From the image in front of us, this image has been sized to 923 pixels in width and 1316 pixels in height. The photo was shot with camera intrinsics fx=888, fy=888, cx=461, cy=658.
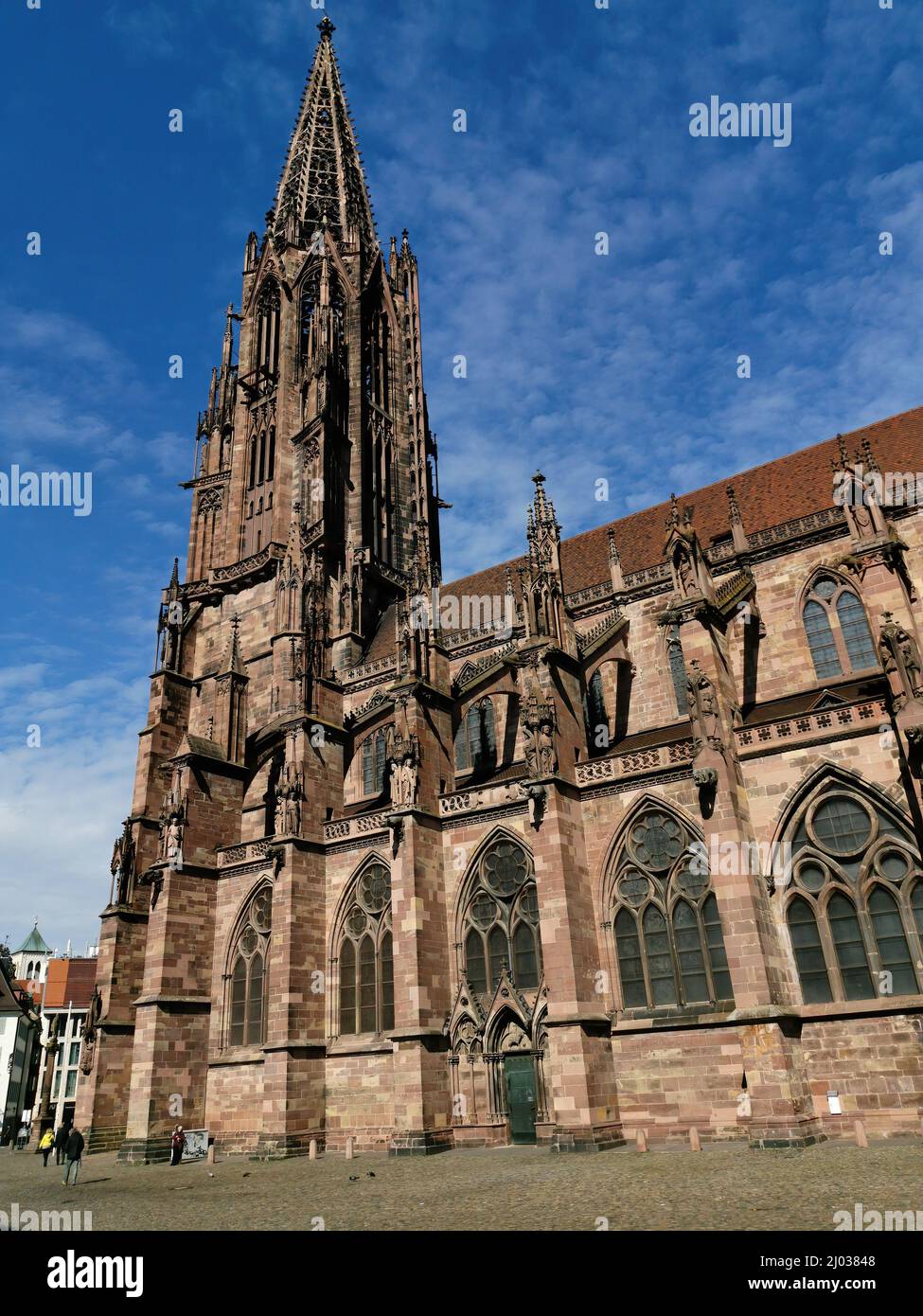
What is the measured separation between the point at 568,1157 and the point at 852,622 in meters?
12.7

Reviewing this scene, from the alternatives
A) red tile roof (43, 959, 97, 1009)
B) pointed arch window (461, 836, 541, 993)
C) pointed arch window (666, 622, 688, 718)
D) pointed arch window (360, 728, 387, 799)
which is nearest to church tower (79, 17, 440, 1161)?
pointed arch window (360, 728, 387, 799)

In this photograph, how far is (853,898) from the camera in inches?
584

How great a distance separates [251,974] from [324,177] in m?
39.6

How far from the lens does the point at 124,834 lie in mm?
27594

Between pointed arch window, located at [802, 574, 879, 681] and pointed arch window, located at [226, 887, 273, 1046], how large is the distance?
48.8 feet

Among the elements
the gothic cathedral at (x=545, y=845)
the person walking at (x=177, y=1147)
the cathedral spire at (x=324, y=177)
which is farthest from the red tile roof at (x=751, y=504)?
the cathedral spire at (x=324, y=177)

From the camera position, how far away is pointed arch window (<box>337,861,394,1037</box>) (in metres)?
20.4

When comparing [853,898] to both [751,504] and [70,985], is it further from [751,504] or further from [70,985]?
[70,985]

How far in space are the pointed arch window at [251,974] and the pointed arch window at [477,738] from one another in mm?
6426

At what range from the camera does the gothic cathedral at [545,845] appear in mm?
14812

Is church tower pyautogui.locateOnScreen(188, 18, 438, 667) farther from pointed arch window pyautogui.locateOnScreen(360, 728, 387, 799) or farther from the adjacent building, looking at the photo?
the adjacent building

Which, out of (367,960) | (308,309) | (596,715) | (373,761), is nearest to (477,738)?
(373,761)
